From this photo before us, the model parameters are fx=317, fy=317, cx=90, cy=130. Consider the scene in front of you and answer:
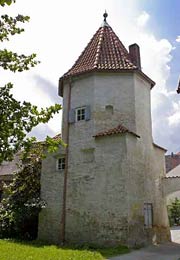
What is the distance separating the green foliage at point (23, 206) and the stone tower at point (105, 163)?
2.49 ft

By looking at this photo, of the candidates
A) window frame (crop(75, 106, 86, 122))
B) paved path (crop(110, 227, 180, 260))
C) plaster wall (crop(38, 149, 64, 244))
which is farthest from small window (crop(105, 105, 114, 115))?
paved path (crop(110, 227, 180, 260))

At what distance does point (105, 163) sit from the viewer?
18219 mm

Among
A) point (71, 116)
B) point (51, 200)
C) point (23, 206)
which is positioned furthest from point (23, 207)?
point (71, 116)

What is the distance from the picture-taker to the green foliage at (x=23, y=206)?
1967 centimetres

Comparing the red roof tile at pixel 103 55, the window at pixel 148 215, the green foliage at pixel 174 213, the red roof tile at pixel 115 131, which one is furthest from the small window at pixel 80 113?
the green foliage at pixel 174 213

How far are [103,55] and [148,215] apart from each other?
10.9 m

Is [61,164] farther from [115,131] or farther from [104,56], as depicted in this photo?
[104,56]

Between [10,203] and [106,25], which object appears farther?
[106,25]

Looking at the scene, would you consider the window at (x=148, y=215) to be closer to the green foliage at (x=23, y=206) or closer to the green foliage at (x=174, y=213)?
the green foliage at (x=23, y=206)

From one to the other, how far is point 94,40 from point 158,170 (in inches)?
414

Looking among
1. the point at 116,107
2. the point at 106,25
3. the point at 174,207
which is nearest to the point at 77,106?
the point at 116,107

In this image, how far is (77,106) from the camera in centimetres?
2048

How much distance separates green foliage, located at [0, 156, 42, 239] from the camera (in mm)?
19672

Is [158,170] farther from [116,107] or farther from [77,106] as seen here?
[77,106]
